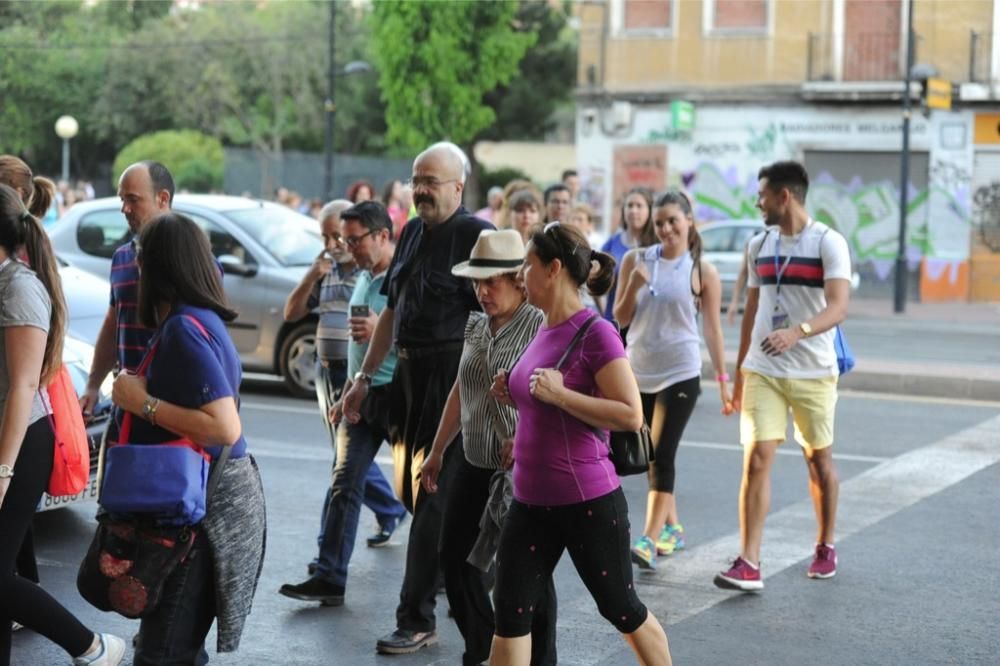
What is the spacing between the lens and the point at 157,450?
429cm

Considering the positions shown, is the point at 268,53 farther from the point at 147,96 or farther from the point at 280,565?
the point at 280,565

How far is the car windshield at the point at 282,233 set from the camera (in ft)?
44.1

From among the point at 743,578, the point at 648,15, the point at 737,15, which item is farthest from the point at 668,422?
the point at 648,15

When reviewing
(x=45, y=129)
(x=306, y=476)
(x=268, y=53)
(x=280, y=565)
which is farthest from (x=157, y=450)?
(x=45, y=129)

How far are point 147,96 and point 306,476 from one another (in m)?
52.7

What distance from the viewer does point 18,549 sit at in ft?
16.5

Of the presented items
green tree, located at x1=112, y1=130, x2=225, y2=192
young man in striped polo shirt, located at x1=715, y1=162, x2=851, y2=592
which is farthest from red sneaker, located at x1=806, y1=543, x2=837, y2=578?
green tree, located at x1=112, y1=130, x2=225, y2=192

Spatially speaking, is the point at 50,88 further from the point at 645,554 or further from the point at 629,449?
the point at 629,449

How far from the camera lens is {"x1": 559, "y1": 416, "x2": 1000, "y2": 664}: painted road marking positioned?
6.78 m

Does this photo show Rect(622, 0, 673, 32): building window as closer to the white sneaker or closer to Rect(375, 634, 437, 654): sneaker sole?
Rect(375, 634, 437, 654): sneaker sole

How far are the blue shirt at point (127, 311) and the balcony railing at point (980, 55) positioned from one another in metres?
26.5

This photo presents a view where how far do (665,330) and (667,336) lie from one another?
3cm

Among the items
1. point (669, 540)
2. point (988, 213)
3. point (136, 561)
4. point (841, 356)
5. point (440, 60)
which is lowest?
point (669, 540)

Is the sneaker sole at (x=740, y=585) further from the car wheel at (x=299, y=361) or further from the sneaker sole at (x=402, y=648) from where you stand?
the car wheel at (x=299, y=361)
